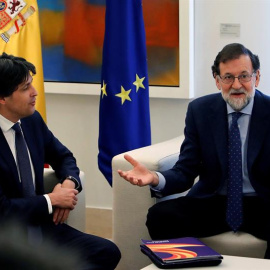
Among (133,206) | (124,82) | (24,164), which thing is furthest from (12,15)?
(133,206)

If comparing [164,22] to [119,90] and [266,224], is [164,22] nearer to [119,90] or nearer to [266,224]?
[119,90]

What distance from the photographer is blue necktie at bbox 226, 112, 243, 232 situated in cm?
308

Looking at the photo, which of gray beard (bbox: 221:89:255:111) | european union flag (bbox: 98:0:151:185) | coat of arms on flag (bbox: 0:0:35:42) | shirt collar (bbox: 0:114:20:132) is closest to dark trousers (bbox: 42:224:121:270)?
shirt collar (bbox: 0:114:20:132)

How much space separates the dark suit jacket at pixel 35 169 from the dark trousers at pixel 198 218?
1.56 ft

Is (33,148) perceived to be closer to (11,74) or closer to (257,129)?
(11,74)

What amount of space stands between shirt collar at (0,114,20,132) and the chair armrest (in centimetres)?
68

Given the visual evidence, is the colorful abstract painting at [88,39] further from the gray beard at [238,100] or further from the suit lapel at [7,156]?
the suit lapel at [7,156]

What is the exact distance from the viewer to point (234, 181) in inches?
124

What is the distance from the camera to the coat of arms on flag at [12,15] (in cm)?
414

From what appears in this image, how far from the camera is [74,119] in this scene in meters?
4.75

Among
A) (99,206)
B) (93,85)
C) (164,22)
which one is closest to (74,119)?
(93,85)

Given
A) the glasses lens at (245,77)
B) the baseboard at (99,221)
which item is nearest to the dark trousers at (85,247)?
the glasses lens at (245,77)

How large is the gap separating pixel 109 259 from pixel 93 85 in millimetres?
1821

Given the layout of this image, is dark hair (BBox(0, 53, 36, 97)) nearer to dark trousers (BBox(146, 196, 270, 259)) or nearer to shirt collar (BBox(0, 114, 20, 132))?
shirt collar (BBox(0, 114, 20, 132))
